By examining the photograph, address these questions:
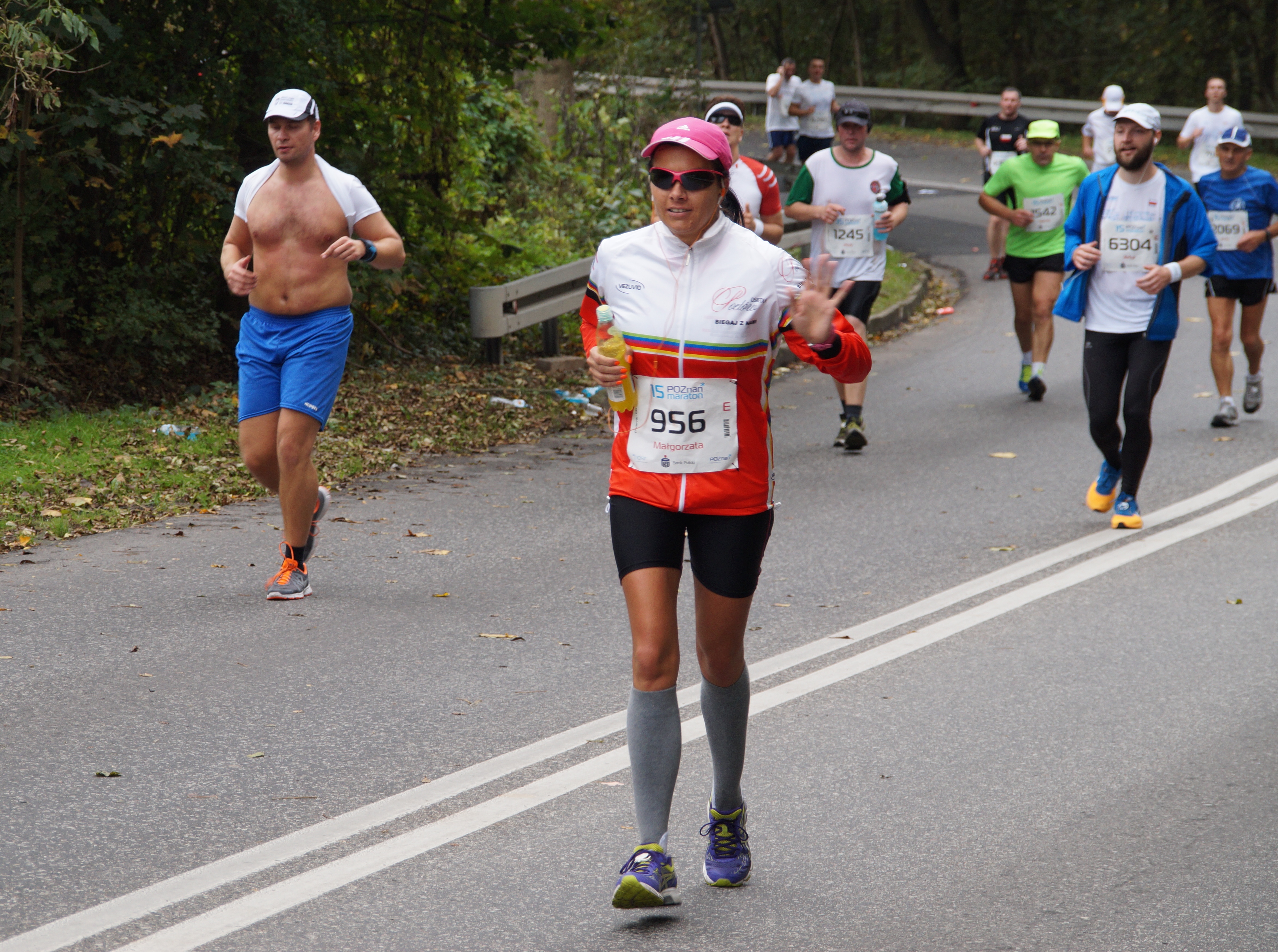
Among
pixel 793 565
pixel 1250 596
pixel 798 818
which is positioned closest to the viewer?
pixel 798 818

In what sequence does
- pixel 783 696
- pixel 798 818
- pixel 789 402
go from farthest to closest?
pixel 789 402
pixel 783 696
pixel 798 818

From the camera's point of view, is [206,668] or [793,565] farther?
[793,565]

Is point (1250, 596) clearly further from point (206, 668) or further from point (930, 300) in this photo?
point (930, 300)

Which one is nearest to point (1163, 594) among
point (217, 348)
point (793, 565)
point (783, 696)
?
point (793, 565)

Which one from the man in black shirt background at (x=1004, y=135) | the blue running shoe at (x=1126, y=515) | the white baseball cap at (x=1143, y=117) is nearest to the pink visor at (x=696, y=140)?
the white baseball cap at (x=1143, y=117)

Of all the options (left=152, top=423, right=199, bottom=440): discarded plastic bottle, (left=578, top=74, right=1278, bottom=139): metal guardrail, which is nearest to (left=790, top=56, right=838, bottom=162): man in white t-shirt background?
(left=578, top=74, right=1278, bottom=139): metal guardrail

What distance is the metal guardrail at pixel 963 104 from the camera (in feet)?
96.9

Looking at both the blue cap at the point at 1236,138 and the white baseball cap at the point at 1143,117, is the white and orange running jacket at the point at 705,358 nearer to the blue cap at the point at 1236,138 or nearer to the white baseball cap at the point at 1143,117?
the white baseball cap at the point at 1143,117

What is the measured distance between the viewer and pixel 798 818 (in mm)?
4523

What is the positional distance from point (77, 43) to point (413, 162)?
135 inches

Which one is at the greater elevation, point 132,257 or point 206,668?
point 132,257

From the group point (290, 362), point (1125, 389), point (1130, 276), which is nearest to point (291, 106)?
point (290, 362)

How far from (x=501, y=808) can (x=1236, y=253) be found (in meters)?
8.55

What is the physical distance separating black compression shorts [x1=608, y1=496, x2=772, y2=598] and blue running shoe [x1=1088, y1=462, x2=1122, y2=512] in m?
5.10
